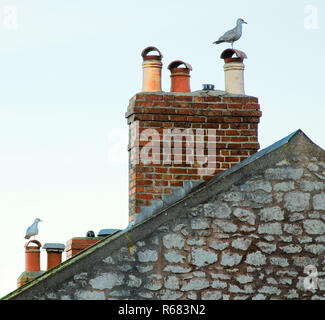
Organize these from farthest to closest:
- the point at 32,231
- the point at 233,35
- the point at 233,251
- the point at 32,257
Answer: the point at 32,231 → the point at 32,257 → the point at 233,35 → the point at 233,251

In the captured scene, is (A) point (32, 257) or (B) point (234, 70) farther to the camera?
(A) point (32, 257)

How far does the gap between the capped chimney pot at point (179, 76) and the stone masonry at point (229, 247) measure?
2.30 meters

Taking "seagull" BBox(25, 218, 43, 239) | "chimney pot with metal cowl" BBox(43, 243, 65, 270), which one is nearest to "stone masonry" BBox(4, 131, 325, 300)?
"chimney pot with metal cowl" BBox(43, 243, 65, 270)

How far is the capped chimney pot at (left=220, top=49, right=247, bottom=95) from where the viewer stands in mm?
12656

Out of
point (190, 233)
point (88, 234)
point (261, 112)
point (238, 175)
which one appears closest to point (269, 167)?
point (238, 175)

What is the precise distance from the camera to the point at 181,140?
12156 millimetres

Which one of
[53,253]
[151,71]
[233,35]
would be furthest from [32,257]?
[233,35]

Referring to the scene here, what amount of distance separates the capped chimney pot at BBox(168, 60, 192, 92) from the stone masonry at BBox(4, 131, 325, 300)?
7.55 ft

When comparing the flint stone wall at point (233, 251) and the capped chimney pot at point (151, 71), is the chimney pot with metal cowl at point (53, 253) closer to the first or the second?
the capped chimney pot at point (151, 71)

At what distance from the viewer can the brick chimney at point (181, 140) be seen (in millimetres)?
11961

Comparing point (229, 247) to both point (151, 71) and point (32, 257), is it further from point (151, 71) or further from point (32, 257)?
point (32, 257)

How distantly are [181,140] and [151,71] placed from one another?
1.02m

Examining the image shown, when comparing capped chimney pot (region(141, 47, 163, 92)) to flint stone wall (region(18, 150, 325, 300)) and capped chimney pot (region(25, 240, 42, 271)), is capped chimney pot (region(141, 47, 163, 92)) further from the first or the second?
capped chimney pot (region(25, 240, 42, 271))
